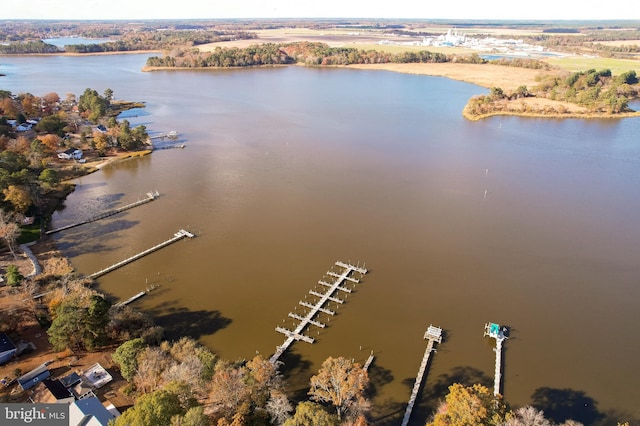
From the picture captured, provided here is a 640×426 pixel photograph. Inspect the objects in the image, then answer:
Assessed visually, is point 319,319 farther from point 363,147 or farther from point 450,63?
point 450,63

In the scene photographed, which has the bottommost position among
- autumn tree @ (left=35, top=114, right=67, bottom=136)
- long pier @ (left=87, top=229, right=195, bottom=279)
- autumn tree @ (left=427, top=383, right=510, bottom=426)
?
long pier @ (left=87, top=229, right=195, bottom=279)

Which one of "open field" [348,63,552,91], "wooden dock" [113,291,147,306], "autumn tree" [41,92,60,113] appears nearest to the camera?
"wooden dock" [113,291,147,306]

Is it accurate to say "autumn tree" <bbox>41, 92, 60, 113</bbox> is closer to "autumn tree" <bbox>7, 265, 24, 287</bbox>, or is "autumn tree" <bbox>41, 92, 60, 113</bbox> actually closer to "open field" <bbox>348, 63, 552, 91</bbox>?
"autumn tree" <bbox>7, 265, 24, 287</bbox>

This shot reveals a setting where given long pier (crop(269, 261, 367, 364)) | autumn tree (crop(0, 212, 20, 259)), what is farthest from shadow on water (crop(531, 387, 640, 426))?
autumn tree (crop(0, 212, 20, 259))

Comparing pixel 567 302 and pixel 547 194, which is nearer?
pixel 567 302

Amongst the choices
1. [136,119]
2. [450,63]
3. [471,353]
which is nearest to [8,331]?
[471,353]

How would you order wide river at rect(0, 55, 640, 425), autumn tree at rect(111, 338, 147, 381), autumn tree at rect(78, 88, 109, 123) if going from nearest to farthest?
1. autumn tree at rect(111, 338, 147, 381)
2. wide river at rect(0, 55, 640, 425)
3. autumn tree at rect(78, 88, 109, 123)

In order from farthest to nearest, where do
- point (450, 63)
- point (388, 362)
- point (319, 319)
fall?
point (450, 63), point (319, 319), point (388, 362)
